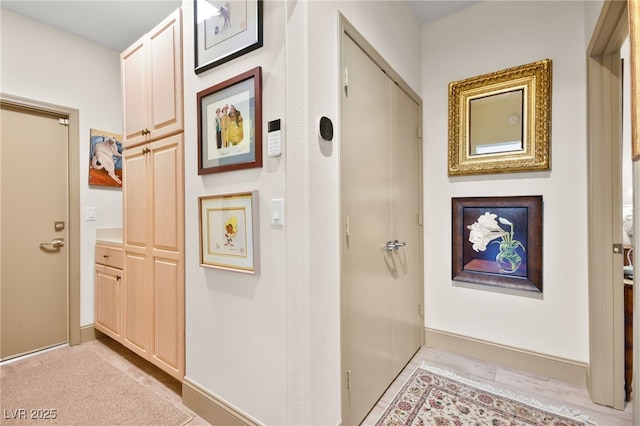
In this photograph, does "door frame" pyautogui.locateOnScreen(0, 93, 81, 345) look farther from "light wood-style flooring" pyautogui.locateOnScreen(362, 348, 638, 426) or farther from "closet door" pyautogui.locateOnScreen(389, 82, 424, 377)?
"closet door" pyautogui.locateOnScreen(389, 82, 424, 377)

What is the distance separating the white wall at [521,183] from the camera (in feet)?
6.48

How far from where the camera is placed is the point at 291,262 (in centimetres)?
127

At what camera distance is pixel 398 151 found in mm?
2088

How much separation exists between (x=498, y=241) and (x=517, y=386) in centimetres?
99

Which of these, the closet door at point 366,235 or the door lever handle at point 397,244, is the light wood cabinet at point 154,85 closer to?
the closet door at point 366,235

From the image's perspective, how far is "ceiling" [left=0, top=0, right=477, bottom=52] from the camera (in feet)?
7.57

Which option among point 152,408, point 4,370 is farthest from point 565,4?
point 4,370

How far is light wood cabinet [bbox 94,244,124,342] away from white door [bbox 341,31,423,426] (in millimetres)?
1919

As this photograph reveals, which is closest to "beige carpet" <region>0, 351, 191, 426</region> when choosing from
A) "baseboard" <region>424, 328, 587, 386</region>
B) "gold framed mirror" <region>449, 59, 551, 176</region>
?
"baseboard" <region>424, 328, 587, 386</region>

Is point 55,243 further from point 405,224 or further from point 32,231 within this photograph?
point 405,224

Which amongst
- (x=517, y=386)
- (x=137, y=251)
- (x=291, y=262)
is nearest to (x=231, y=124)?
(x=291, y=262)

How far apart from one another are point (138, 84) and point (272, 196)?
1.67 m

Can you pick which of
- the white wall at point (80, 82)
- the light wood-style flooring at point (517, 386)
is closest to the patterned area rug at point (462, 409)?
the light wood-style flooring at point (517, 386)

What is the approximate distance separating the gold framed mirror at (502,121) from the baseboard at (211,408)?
7.32 ft
